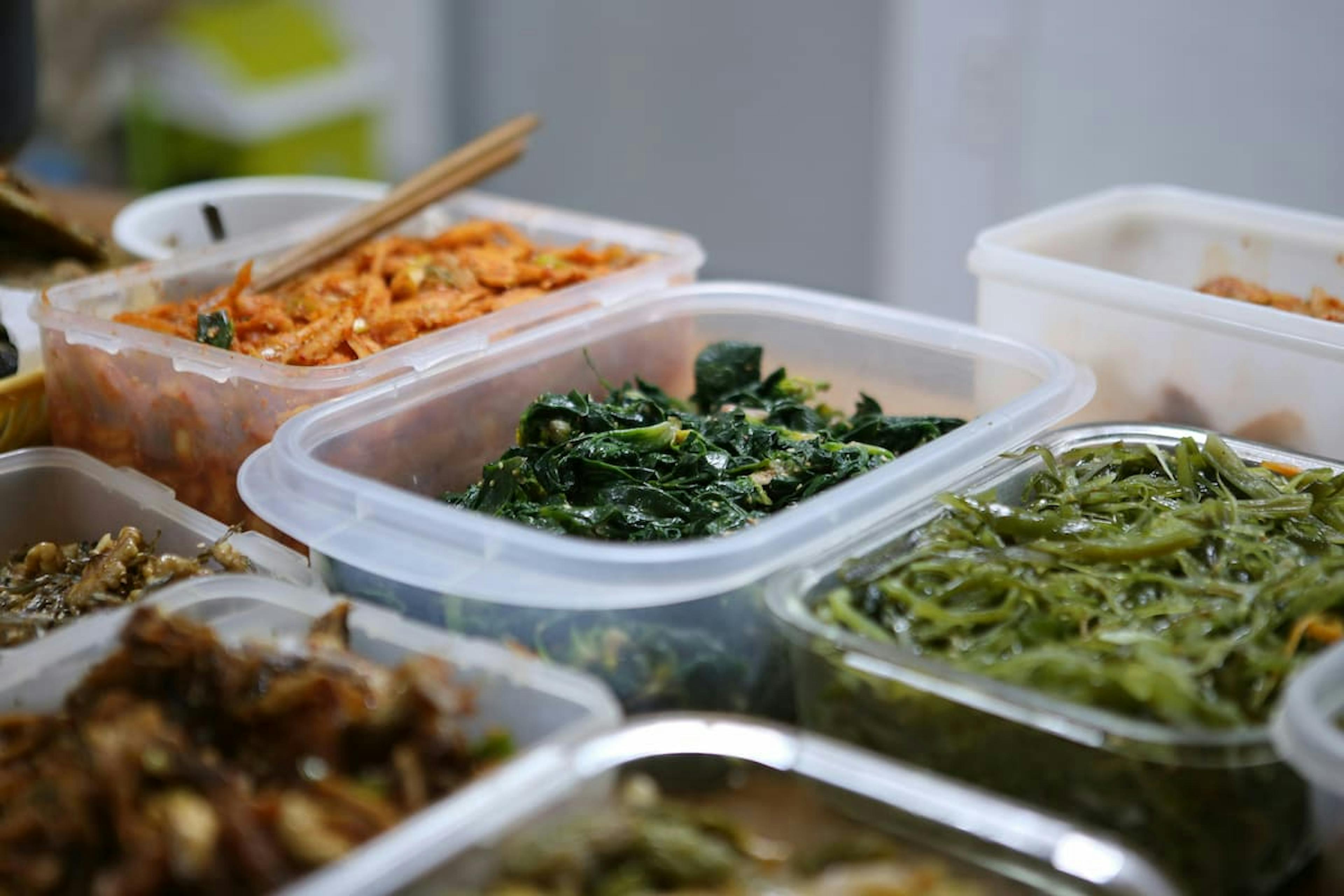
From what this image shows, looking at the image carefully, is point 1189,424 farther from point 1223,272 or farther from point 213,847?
point 213,847

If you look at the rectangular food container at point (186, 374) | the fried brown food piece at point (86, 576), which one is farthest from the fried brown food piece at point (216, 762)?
the rectangular food container at point (186, 374)

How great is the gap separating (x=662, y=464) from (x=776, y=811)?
596 mm

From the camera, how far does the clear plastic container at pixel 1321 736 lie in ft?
3.11

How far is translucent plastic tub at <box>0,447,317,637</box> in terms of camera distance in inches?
63.8

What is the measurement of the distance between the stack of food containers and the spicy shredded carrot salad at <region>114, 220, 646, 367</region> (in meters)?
0.09

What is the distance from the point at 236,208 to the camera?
2404mm

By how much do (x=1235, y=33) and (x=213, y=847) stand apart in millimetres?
3159

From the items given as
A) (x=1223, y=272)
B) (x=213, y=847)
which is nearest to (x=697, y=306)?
(x=1223, y=272)

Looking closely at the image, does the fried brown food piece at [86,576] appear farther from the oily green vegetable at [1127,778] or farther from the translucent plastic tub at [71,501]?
the oily green vegetable at [1127,778]

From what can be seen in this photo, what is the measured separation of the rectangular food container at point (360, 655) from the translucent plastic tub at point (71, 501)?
34 centimetres

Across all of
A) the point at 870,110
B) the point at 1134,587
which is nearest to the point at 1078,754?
the point at 1134,587

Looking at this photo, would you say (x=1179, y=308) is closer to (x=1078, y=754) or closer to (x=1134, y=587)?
(x=1134, y=587)

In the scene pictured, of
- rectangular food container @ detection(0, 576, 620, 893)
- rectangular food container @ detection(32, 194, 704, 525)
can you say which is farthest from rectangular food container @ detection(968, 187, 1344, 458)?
rectangular food container @ detection(0, 576, 620, 893)

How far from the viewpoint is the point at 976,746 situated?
1.10 m
